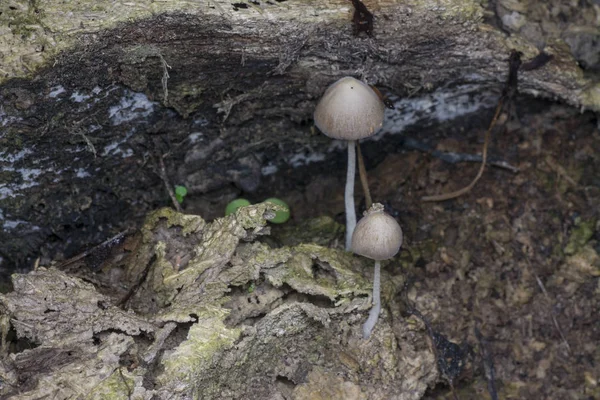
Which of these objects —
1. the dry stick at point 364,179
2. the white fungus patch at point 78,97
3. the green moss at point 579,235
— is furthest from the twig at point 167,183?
the green moss at point 579,235

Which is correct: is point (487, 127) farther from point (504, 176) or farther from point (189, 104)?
point (189, 104)

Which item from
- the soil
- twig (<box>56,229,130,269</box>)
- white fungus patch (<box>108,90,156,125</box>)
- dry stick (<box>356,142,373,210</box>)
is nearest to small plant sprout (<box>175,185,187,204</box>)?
the soil

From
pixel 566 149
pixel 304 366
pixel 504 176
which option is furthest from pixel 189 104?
pixel 566 149

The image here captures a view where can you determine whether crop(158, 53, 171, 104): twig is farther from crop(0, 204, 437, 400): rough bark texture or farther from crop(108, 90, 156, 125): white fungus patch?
crop(0, 204, 437, 400): rough bark texture

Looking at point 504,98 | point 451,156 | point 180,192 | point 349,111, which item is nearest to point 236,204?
point 180,192

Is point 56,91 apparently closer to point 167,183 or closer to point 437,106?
point 167,183
